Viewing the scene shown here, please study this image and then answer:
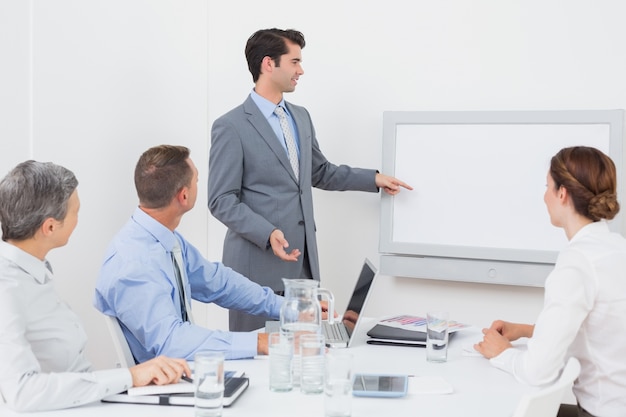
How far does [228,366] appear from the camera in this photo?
2.26 meters

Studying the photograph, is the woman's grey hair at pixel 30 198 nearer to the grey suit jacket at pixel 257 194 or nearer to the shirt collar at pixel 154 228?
the shirt collar at pixel 154 228

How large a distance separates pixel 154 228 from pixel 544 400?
1.32 meters

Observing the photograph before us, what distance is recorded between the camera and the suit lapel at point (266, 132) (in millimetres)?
3832

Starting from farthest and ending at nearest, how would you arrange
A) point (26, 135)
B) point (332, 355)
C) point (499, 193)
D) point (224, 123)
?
1. point (499, 193)
2. point (224, 123)
3. point (26, 135)
4. point (332, 355)

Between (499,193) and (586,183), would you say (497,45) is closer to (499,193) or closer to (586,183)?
(499,193)

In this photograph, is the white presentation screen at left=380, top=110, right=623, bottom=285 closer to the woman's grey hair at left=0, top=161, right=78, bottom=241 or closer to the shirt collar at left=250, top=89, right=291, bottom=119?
the shirt collar at left=250, top=89, right=291, bottom=119

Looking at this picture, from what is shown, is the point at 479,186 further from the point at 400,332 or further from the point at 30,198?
the point at 30,198

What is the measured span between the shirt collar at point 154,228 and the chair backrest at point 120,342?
0.89ft

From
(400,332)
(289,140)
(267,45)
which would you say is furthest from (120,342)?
(267,45)

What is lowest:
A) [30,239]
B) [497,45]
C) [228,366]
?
[228,366]

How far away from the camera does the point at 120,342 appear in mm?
2346

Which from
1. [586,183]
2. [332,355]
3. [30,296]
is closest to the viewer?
[332,355]

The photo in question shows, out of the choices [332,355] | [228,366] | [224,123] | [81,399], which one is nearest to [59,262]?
[224,123]

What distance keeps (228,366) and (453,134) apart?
7.37 ft
